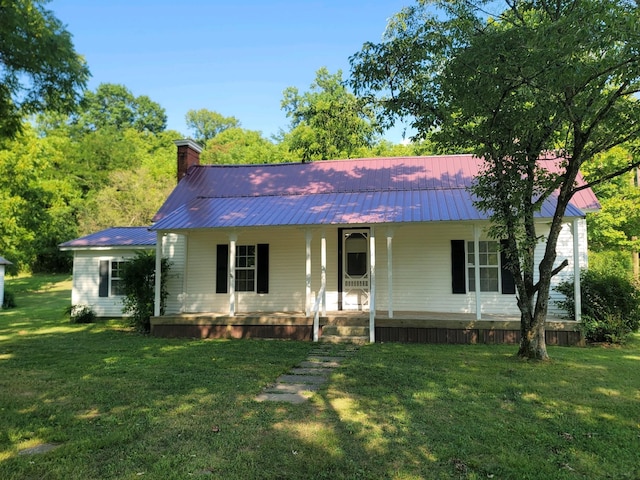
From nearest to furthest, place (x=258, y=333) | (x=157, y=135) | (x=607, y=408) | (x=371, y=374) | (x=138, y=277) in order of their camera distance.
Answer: (x=607, y=408), (x=371, y=374), (x=258, y=333), (x=138, y=277), (x=157, y=135)

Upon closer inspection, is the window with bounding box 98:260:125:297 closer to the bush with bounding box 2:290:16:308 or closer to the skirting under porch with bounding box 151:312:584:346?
the skirting under porch with bounding box 151:312:584:346

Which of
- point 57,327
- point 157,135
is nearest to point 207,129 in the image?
point 157,135

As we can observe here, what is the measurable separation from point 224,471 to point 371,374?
366 cm

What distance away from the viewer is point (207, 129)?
57.5 metres

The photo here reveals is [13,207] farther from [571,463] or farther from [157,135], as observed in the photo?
[157,135]

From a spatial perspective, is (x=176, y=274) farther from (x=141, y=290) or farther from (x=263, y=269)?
(x=263, y=269)

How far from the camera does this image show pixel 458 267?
38.5 ft

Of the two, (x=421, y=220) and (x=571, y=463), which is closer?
(x=571, y=463)

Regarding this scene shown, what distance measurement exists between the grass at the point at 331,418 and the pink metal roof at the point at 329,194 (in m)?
3.73

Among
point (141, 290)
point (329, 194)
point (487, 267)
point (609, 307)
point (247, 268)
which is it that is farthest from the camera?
point (329, 194)

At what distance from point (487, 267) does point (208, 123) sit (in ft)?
172

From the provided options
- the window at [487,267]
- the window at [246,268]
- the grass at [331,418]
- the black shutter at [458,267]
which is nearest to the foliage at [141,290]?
the window at [246,268]

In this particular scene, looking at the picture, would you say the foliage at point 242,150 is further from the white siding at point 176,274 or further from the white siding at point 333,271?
the white siding at point 333,271

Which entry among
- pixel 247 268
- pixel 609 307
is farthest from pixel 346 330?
pixel 609 307
